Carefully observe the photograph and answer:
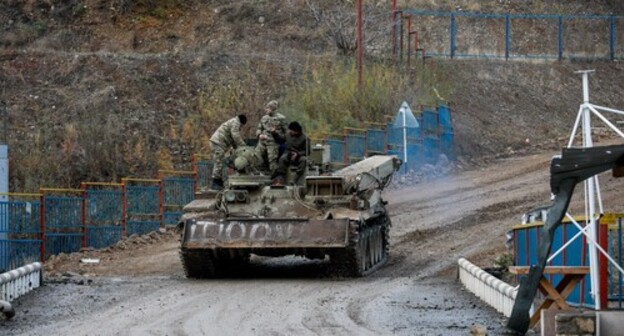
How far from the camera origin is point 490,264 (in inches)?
941

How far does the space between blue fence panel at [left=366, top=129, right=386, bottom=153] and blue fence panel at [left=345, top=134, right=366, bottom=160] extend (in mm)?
256

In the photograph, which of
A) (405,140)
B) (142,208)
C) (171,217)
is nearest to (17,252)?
(142,208)

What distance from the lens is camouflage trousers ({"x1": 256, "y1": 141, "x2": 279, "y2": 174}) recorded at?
23141 mm

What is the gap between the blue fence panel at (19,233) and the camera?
2705cm

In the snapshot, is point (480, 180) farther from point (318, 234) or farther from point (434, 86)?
point (318, 234)

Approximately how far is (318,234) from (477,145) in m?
20.3

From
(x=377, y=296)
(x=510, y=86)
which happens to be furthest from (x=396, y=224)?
(x=510, y=86)

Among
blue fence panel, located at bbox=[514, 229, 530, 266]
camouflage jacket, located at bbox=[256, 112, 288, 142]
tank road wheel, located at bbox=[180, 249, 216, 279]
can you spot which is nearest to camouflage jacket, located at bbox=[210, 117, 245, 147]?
camouflage jacket, located at bbox=[256, 112, 288, 142]

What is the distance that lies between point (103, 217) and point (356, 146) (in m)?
8.75

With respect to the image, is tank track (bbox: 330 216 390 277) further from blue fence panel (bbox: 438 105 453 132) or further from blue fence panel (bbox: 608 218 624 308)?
blue fence panel (bbox: 438 105 453 132)

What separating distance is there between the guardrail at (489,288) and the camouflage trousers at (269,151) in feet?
12.0

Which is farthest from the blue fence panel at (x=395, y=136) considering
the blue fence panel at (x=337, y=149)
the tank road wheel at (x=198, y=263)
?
the tank road wheel at (x=198, y=263)

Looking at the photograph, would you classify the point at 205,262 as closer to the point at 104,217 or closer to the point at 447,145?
the point at 104,217

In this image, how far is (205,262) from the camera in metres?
21.8
